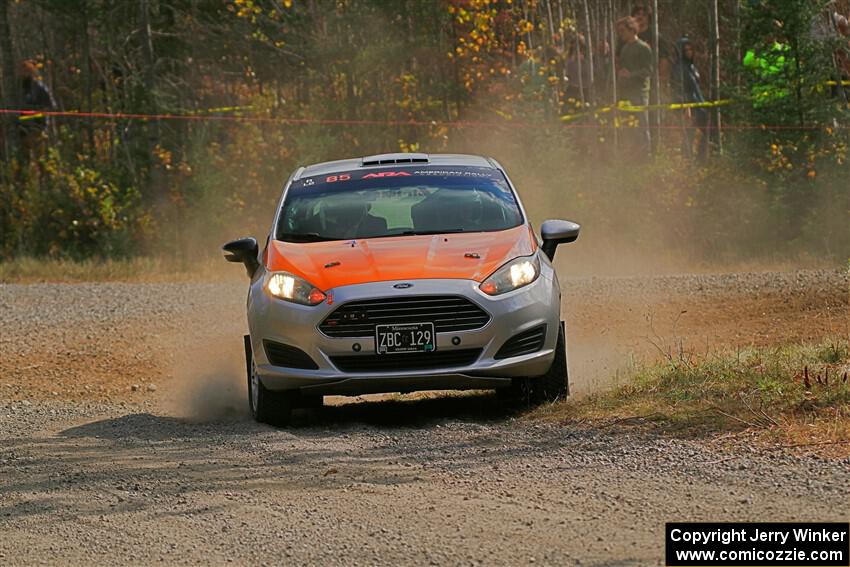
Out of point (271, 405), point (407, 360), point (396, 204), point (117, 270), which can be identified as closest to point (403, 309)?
point (407, 360)

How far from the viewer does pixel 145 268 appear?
83.9 feet

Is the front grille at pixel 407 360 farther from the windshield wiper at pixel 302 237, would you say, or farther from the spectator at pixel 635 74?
the spectator at pixel 635 74

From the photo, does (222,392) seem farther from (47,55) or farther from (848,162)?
(47,55)

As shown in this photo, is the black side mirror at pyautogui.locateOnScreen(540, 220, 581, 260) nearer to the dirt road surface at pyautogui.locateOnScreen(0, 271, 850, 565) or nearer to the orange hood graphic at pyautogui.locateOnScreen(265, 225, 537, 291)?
the orange hood graphic at pyautogui.locateOnScreen(265, 225, 537, 291)

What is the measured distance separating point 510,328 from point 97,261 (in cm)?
1802

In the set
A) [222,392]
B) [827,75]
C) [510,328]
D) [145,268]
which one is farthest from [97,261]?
[510,328]

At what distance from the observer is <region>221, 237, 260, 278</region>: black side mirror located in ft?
34.6

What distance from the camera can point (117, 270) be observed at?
2530 centimetres

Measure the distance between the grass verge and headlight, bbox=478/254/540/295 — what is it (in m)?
0.91

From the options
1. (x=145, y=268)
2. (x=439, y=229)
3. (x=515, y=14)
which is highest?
(x=515, y=14)

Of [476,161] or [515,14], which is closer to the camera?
[476,161]

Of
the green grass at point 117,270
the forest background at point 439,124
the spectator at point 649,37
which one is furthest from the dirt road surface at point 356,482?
Result: the spectator at point 649,37

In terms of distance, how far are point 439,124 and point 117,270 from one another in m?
6.36

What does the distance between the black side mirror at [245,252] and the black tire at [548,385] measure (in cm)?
208
